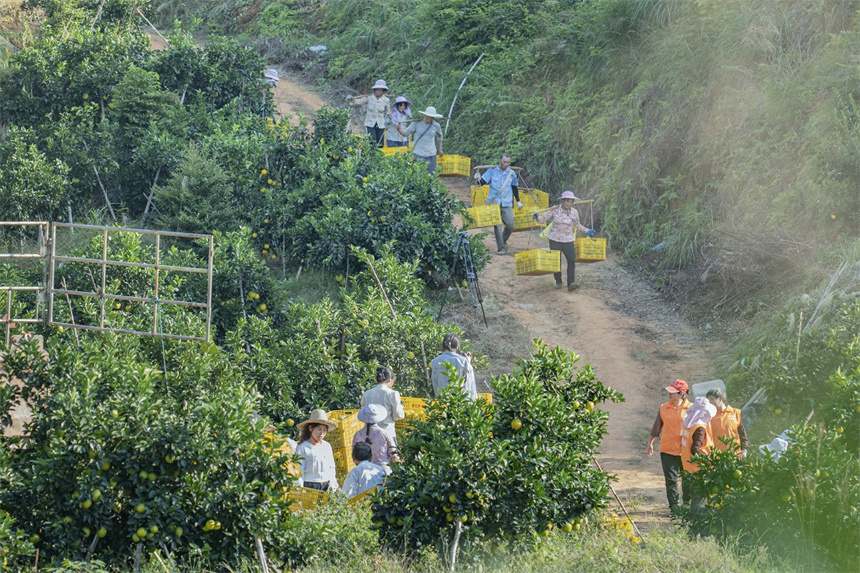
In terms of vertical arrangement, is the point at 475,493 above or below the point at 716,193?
below

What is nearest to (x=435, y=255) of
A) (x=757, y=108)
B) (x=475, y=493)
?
(x=757, y=108)

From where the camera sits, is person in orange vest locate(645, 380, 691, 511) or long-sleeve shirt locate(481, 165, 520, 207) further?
long-sleeve shirt locate(481, 165, 520, 207)

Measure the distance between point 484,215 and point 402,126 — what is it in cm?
350

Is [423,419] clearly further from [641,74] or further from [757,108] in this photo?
[641,74]

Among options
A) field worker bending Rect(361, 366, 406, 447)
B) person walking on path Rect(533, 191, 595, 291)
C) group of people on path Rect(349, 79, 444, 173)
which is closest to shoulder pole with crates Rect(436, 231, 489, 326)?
person walking on path Rect(533, 191, 595, 291)

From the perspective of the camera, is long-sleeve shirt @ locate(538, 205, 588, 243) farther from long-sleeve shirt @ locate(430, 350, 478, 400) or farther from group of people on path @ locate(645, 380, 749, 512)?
group of people on path @ locate(645, 380, 749, 512)

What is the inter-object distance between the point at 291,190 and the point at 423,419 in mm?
8556

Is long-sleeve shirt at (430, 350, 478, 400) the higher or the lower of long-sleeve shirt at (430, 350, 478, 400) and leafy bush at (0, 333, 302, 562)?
the higher

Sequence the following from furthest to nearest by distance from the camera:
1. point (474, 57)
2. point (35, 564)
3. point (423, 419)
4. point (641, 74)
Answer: point (474, 57)
point (641, 74)
point (423, 419)
point (35, 564)

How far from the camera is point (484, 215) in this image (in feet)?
57.2

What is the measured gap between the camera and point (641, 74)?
2061cm

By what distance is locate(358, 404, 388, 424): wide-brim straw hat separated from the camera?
9711 mm

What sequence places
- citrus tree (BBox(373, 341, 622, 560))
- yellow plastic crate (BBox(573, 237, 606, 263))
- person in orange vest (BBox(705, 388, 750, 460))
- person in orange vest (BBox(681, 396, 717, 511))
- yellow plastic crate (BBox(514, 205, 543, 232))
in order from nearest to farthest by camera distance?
1. citrus tree (BBox(373, 341, 622, 560))
2. person in orange vest (BBox(681, 396, 717, 511))
3. person in orange vest (BBox(705, 388, 750, 460))
4. yellow plastic crate (BBox(573, 237, 606, 263))
5. yellow plastic crate (BBox(514, 205, 543, 232))

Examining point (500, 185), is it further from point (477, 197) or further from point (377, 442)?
point (377, 442)
